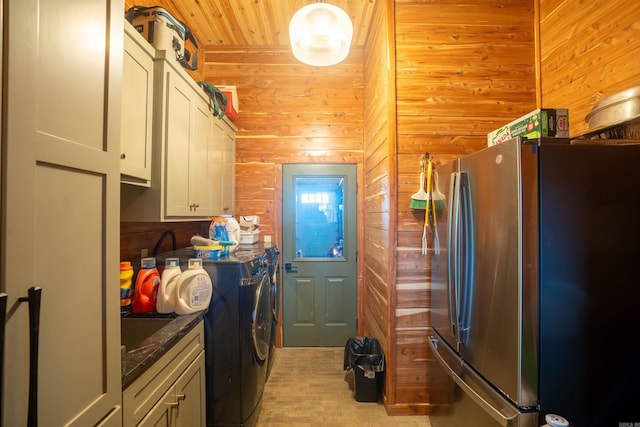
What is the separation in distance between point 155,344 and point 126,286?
0.49m

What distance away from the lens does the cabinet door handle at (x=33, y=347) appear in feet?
1.86

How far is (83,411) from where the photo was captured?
72cm

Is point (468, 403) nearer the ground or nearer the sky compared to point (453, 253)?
nearer the ground

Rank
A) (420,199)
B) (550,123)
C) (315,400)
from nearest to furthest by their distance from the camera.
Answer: (550,123)
(420,199)
(315,400)

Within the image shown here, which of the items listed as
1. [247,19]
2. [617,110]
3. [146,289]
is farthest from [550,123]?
[247,19]

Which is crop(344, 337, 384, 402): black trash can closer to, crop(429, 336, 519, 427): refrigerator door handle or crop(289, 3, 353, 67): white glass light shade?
crop(429, 336, 519, 427): refrigerator door handle

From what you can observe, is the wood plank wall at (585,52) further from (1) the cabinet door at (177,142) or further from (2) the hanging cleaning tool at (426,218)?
(1) the cabinet door at (177,142)

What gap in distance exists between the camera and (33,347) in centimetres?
57

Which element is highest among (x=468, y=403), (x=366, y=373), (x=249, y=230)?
(x=249, y=230)

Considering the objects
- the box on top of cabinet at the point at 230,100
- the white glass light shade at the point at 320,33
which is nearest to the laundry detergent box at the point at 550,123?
the white glass light shade at the point at 320,33

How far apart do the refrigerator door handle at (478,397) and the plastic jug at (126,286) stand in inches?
72.5

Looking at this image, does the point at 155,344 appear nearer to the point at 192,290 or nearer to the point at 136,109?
the point at 192,290

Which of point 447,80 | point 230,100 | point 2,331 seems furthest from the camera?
point 230,100

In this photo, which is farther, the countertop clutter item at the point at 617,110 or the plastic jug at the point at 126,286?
the plastic jug at the point at 126,286
